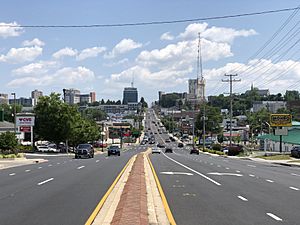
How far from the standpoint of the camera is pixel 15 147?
204ft

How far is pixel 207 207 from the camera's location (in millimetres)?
14930

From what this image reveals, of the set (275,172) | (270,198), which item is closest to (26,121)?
(275,172)

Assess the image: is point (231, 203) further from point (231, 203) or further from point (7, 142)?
point (7, 142)

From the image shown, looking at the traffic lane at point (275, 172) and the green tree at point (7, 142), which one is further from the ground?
the green tree at point (7, 142)

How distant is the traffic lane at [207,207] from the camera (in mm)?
12602

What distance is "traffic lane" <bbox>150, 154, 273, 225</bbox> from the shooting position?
12.6 metres

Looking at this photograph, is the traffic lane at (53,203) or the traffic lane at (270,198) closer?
the traffic lane at (53,203)

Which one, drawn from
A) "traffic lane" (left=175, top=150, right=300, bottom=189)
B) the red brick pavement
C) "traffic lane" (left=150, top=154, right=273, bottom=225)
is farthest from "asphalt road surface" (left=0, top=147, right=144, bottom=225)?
"traffic lane" (left=175, top=150, right=300, bottom=189)

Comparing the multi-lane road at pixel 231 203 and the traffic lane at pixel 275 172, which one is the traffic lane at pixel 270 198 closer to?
the multi-lane road at pixel 231 203

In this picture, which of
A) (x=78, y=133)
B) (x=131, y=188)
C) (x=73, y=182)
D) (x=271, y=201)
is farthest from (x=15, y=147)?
(x=271, y=201)

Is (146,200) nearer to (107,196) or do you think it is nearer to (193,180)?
(107,196)

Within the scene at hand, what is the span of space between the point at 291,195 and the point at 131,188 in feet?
19.8

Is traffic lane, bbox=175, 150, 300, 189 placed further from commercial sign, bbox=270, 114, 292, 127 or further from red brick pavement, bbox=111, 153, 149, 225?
commercial sign, bbox=270, 114, 292, 127

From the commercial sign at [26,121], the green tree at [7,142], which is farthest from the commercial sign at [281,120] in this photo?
the green tree at [7,142]
